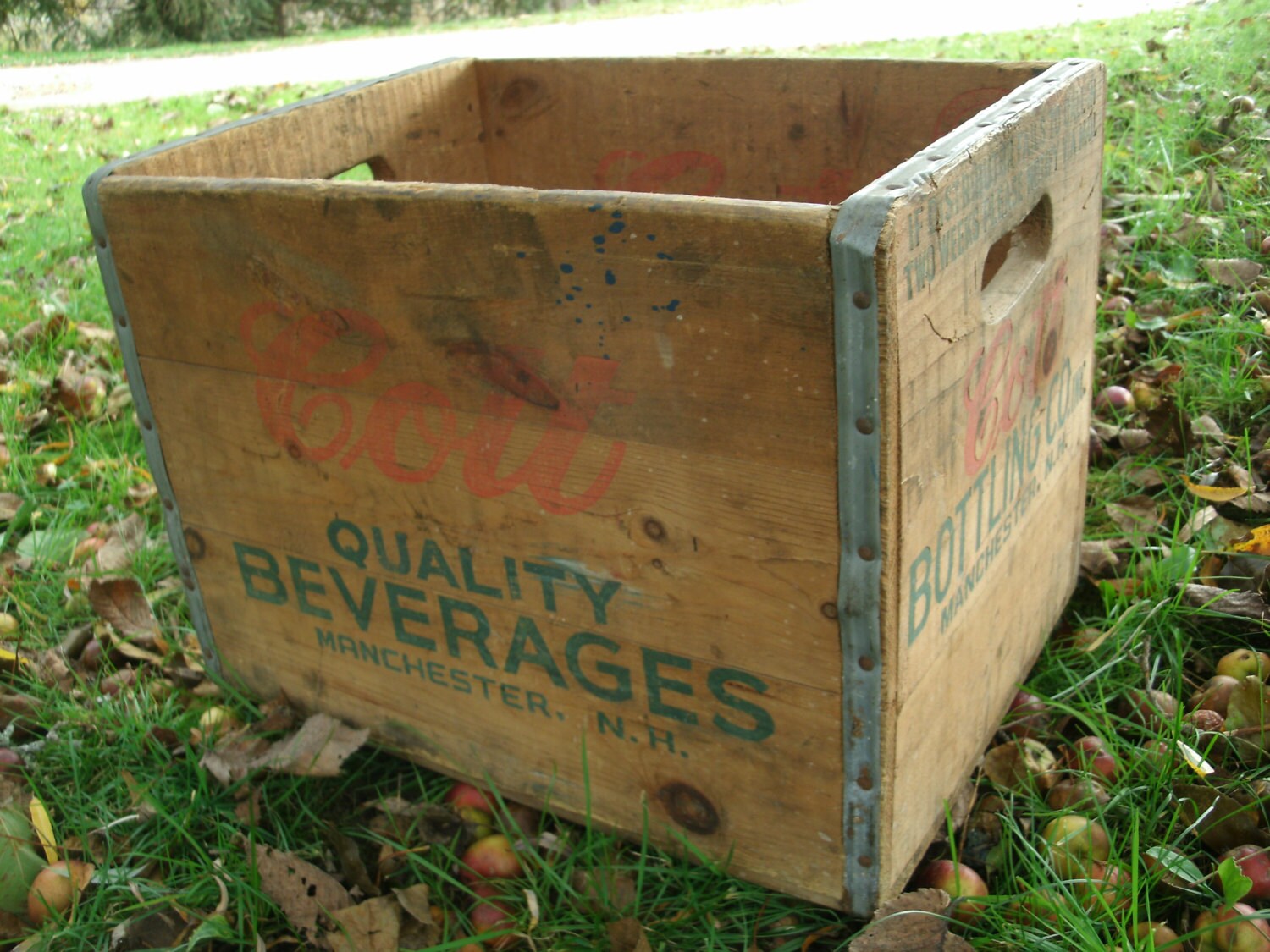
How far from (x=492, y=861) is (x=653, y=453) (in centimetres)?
62

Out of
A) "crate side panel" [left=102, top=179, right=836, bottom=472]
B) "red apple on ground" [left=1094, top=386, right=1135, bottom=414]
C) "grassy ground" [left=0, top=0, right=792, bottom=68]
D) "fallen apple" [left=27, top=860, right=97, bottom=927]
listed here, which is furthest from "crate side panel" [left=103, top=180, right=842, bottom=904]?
"grassy ground" [left=0, top=0, right=792, bottom=68]

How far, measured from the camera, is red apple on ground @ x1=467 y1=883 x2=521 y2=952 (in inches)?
56.7

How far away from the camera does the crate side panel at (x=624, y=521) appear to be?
3.92ft

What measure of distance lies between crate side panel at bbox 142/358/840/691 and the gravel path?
3.75 metres

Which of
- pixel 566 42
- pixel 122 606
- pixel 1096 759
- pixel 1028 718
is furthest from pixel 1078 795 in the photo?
pixel 566 42

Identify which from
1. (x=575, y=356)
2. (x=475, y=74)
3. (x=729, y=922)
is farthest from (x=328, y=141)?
(x=729, y=922)

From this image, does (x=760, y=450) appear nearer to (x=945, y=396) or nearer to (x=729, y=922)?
(x=945, y=396)

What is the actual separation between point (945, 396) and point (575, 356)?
38 centimetres

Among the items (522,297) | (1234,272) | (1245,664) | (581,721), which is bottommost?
(1245,664)

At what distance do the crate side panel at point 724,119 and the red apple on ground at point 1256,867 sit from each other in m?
1.06

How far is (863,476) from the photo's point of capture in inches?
43.7

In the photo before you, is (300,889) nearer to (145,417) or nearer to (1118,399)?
(145,417)

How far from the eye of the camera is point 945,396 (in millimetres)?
1200

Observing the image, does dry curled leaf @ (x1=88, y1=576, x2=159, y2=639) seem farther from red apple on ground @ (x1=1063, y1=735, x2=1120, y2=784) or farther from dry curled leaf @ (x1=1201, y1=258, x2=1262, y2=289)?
dry curled leaf @ (x1=1201, y1=258, x2=1262, y2=289)
